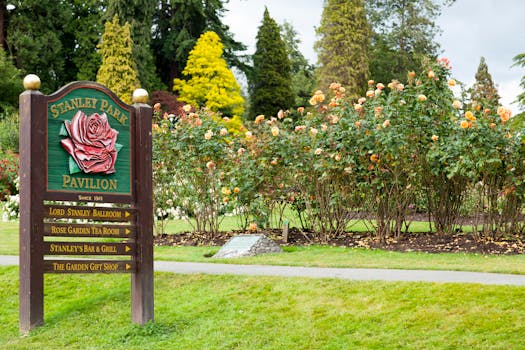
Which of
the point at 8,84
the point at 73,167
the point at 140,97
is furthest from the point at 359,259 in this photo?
the point at 8,84

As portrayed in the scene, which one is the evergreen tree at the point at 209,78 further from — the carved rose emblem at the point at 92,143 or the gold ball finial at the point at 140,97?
the carved rose emblem at the point at 92,143

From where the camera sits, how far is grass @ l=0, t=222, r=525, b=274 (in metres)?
8.15

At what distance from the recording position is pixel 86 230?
6746 millimetres

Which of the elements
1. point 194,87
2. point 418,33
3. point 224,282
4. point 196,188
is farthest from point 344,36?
point 224,282

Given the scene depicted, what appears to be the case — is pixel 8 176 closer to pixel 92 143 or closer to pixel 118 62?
pixel 92 143

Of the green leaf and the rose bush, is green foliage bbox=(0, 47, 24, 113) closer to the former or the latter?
the rose bush

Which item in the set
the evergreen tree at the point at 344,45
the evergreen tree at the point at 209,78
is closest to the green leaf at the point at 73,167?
the evergreen tree at the point at 209,78

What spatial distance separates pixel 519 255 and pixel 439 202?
1.95 metres

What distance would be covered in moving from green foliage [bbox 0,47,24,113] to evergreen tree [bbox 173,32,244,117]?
326 inches

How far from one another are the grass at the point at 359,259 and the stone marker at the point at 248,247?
0.77 ft

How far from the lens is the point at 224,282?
7.54m

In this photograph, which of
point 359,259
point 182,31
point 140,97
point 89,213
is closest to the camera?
point 89,213

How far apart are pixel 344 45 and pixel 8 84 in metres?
18.6

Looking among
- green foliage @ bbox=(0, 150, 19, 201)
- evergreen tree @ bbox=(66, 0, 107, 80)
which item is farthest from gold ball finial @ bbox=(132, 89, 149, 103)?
evergreen tree @ bbox=(66, 0, 107, 80)
